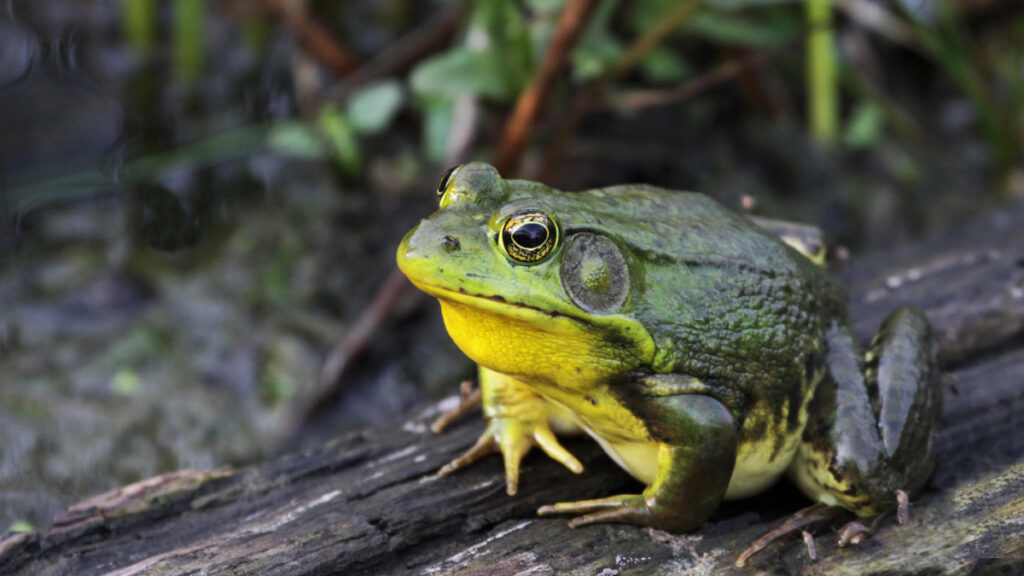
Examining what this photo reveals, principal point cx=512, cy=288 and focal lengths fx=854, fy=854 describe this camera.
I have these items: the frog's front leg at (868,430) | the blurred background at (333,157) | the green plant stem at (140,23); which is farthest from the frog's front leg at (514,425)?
the green plant stem at (140,23)

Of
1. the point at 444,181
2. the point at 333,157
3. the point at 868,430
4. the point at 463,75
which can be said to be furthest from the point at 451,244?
the point at 333,157

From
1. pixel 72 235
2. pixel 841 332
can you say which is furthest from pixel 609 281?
pixel 72 235

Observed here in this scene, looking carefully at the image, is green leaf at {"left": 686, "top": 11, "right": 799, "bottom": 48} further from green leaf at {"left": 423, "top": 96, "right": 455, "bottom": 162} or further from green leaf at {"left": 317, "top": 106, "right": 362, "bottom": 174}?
green leaf at {"left": 317, "top": 106, "right": 362, "bottom": 174}

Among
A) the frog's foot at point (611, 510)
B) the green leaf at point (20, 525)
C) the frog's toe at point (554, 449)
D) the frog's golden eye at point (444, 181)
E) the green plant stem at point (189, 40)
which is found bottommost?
the frog's foot at point (611, 510)

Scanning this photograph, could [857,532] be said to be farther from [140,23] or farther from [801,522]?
[140,23]

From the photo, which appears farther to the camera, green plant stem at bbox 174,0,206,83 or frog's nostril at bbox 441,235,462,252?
green plant stem at bbox 174,0,206,83

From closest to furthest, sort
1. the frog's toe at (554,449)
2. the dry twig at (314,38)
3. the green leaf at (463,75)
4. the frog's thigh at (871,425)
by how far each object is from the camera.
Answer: the frog's thigh at (871,425) < the frog's toe at (554,449) < the green leaf at (463,75) < the dry twig at (314,38)

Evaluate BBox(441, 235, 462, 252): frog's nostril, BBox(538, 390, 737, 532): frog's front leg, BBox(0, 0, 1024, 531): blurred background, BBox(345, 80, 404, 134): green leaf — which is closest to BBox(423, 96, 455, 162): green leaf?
BBox(0, 0, 1024, 531): blurred background

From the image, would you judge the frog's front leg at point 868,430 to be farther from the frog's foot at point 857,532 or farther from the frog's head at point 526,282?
the frog's head at point 526,282
